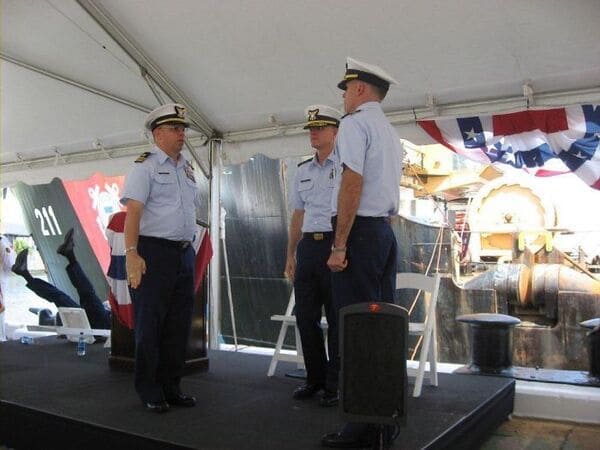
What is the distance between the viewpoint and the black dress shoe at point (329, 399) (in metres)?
2.70

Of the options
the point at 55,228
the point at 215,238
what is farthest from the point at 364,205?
the point at 55,228

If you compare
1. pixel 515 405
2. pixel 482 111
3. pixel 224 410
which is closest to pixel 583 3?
pixel 482 111

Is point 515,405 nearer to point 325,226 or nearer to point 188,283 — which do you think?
point 325,226

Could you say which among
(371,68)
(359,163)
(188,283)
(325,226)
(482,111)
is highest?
(482,111)

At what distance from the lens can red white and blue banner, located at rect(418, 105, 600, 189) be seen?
3.76 m

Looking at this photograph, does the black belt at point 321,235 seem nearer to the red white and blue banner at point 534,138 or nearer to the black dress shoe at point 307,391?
the black dress shoe at point 307,391

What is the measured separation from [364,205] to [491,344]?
2181 mm

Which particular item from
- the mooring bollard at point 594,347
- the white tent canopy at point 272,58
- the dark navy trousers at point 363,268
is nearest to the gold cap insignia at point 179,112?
the dark navy trousers at point 363,268

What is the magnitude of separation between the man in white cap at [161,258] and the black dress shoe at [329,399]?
64 centimetres

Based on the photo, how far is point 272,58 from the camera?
161 inches

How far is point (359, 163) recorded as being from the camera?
2.05 m

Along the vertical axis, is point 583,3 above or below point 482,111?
above

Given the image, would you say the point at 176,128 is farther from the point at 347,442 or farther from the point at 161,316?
the point at 347,442

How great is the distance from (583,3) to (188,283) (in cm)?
267
